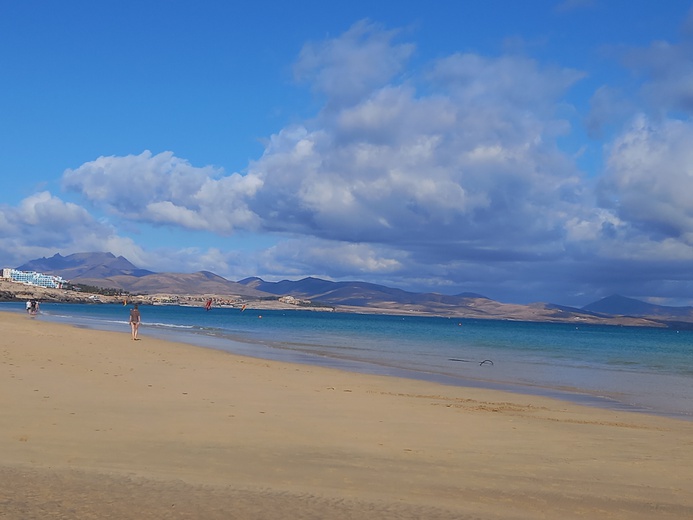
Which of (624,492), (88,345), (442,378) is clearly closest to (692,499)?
(624,492)

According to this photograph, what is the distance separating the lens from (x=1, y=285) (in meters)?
190

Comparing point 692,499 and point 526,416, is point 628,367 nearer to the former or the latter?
point 526,416

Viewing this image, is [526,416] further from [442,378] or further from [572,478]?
[442,378]

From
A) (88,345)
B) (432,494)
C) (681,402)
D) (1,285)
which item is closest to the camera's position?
(432,494)

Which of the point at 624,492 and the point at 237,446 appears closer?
the point at 624,492

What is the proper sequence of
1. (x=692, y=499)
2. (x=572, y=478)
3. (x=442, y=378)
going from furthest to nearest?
(x=442, y=378) → (x=572, y=478) → (x=692, y=499)

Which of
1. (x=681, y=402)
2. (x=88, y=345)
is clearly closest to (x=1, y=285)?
(x=88, y=345)

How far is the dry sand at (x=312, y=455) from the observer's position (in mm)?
7520

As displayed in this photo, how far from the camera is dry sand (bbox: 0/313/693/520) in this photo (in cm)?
752

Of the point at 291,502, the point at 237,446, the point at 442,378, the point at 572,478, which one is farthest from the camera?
the point at 442,378

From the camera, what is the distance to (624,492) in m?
8.98

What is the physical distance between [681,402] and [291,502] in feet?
65.2

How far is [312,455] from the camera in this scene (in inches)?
404

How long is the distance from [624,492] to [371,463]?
3.40 m
